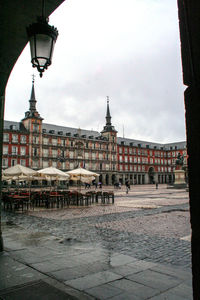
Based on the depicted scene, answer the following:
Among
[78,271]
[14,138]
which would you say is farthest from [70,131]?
[78,271]

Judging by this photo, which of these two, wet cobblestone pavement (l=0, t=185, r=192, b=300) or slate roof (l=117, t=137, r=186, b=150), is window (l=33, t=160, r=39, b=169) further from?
wet cobblestone pavement (l=0, t=185, r=192, b=300)

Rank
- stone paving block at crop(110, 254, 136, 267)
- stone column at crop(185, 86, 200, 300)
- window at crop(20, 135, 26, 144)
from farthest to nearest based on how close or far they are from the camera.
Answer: window at crop(20, 135, 26, 144), stone paving block at crop(110, 254, 136, 267), stone column at crop(185, 86, 200, 300)

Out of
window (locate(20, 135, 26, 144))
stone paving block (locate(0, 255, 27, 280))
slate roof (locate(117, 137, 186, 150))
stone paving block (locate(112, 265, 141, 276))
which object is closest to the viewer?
stone paving block (locate(0, 255, 27, 280))

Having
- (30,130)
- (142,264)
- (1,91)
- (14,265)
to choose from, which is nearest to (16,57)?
(1,91)

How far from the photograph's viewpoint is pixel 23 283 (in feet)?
9.92

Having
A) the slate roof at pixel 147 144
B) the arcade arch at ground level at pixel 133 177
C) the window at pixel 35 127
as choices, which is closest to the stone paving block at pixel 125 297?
the window at pixel 35 127

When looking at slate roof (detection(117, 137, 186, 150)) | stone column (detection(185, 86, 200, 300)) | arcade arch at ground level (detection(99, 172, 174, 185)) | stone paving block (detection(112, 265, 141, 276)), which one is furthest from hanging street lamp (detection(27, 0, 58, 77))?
slate roof (detection(117, 137, 186, 150))

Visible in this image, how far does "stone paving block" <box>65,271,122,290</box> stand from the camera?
3018 millimetres

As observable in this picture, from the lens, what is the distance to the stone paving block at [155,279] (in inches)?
120

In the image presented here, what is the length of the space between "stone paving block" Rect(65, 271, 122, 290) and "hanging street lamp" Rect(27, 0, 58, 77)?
2863 mm

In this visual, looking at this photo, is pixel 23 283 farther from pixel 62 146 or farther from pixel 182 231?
pixel 62 146

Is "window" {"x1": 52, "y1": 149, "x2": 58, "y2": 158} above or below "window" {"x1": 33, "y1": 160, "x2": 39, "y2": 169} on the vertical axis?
above

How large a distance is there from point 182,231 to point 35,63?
5894 mm

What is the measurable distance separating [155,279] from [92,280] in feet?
2.85
